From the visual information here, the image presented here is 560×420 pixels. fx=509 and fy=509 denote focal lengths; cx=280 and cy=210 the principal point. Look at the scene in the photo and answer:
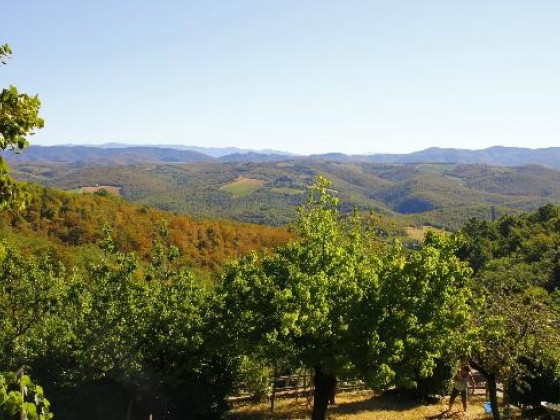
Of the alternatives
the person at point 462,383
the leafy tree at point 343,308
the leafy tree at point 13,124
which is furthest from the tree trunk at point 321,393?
the leafy tree at point 13,124

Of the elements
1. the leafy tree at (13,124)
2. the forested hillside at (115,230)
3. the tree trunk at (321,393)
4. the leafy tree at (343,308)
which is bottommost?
the forested hillside at (115,230)

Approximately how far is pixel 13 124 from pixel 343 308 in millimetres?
14695

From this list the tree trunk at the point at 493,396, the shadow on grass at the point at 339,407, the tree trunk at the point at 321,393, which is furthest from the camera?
the shadow on grass at the point at 339,407

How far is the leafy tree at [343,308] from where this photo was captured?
18734 millimetres

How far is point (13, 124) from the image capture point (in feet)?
26.3

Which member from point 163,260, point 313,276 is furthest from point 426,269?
point 163,260

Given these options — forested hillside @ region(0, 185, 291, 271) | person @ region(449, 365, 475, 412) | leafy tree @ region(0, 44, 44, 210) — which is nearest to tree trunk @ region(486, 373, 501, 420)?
person @ region(449, 365, 475, 412)

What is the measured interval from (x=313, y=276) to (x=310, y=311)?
1.48 meters

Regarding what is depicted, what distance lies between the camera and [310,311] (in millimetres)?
18953

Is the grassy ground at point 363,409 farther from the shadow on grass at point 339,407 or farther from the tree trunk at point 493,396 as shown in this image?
the tree trunk at point 493,396

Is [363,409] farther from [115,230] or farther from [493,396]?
[115,230]

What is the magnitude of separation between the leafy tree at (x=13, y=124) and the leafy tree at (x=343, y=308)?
443 inches

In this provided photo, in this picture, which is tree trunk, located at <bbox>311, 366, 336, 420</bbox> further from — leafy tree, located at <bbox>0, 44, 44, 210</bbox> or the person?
leafy tree, located at <bbox>0, 44, 44, 210</bbox>

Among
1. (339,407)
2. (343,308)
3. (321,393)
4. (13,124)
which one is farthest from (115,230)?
(13,124)
